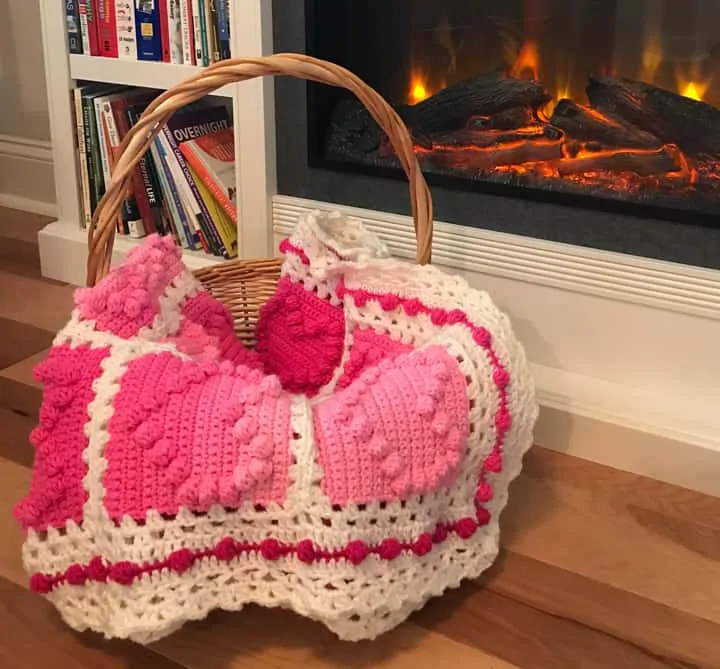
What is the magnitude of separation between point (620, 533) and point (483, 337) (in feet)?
1.27

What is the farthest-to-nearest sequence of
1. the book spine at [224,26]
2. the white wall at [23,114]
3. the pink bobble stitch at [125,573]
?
the white wall at [23,114] → the book spine at [224,26] → the pink bobble stitch at [125,573]

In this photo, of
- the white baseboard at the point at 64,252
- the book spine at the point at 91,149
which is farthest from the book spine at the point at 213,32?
the white baseboard at the point at 64,252

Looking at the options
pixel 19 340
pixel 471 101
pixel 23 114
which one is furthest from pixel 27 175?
pixel 471 101

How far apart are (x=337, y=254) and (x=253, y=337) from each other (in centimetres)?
23

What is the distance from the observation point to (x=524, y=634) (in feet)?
3.47

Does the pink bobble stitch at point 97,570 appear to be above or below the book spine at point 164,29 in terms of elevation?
below

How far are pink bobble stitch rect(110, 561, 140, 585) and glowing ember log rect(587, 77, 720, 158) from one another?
0.99m

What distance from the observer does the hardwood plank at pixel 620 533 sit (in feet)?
3.77

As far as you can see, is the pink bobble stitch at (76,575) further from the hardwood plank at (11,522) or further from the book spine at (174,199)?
the book spine at (174,199)

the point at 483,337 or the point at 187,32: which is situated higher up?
the point at 187,32

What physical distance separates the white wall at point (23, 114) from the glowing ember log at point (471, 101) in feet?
3.75

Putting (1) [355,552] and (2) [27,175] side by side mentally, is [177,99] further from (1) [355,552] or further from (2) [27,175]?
(2) [27,175]

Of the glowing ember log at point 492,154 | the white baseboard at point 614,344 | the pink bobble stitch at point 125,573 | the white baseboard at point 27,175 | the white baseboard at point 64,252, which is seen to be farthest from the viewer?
the white baseboard at point 27,175

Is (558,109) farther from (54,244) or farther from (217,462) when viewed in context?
(54,244)
